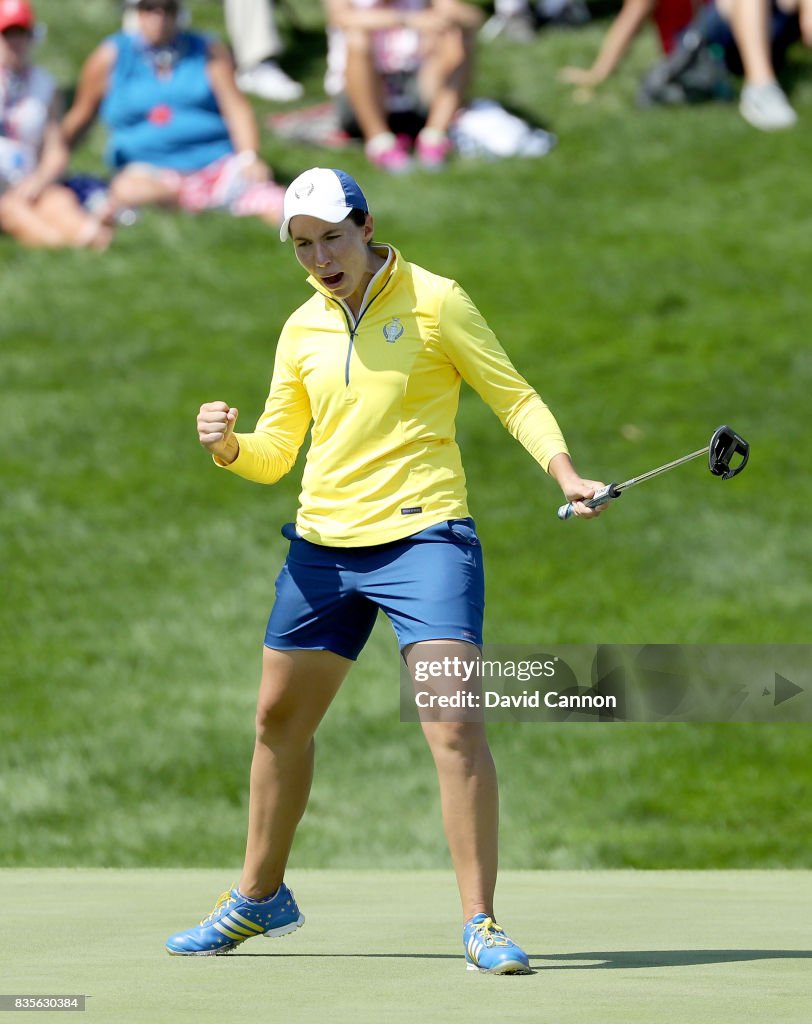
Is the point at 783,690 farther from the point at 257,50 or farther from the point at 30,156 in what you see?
the point at 257,50

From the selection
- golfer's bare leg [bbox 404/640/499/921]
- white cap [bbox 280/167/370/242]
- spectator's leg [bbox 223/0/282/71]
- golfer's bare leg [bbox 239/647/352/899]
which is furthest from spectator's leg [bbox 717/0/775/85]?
golfer's bare leg [bbox 404/640/499/921]

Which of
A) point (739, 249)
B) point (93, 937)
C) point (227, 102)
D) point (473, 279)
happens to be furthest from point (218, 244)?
point (93, 937)

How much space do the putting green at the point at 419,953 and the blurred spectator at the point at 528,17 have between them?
395 inches

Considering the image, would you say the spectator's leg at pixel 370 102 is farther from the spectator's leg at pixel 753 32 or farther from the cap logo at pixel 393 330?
the cap logo at pixel 393 330

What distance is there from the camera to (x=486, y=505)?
10570 mm

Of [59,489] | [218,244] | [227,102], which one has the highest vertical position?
[227,102]

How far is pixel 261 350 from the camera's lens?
11758mm

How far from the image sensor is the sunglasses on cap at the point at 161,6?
12.2 metres

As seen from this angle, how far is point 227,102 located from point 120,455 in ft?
9.02

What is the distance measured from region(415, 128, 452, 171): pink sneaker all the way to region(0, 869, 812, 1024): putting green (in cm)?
737

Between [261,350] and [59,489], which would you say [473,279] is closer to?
[261,350]

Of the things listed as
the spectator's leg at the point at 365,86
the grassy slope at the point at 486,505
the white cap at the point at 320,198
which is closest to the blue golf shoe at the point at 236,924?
the white cap at the point at 320,198

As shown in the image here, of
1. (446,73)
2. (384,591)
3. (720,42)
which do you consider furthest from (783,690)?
(720,42)

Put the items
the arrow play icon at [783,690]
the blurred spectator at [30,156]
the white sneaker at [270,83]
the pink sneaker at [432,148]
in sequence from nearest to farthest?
1. the arrow play icon at [783,690]
2. the blurred spectator at [30,156]
3. the pink sneaker at [432,148]
4. the white sneaker at [270,83]
